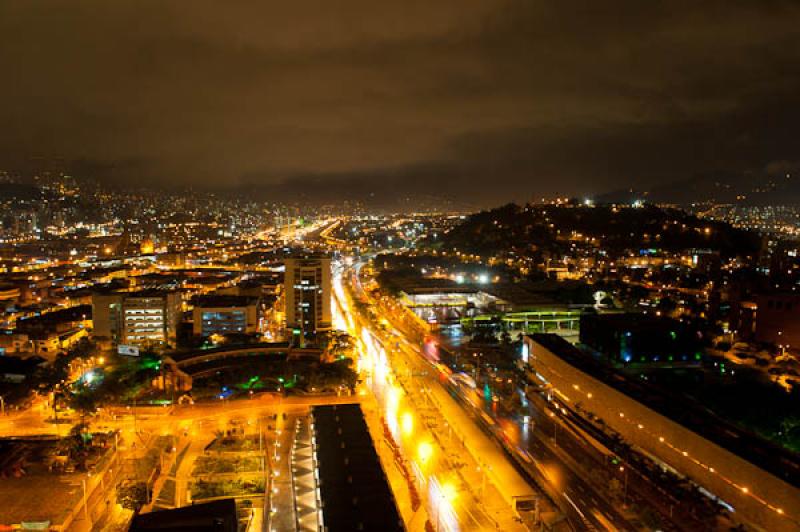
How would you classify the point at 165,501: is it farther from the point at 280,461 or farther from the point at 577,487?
the point at 577,487

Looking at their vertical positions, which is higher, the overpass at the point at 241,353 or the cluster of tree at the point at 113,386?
the overpass at the point at 241,353

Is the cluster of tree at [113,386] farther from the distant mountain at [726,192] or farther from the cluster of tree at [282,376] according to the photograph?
the distant mountain at [726,192]

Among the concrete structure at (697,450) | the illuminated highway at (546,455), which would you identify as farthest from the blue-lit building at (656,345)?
the illuminated highway at (546,455)

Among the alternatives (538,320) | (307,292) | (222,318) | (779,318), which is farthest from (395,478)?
(779,318)

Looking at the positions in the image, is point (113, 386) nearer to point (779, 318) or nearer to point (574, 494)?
point (574, 494)

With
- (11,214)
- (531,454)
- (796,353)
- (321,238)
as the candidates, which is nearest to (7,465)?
(531,454)

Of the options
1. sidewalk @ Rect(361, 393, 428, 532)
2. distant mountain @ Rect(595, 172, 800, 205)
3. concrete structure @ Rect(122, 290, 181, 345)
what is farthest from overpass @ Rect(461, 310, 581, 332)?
distant mountain @ Rect(595, 172, 800, 205)

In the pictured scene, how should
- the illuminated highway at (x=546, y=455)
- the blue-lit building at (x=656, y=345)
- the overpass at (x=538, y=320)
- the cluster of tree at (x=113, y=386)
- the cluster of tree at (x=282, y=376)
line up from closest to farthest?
the illuminated highway at (x=546, y=455), the cluster of tree at (x=113, y=386), the cluster of tree at (x=282, y=376), the blue-lit building at (x=656, y=345), the overpass at (x=538, y=320)

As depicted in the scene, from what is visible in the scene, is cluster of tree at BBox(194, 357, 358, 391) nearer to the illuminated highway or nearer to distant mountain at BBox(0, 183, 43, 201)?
the illuminated highway
